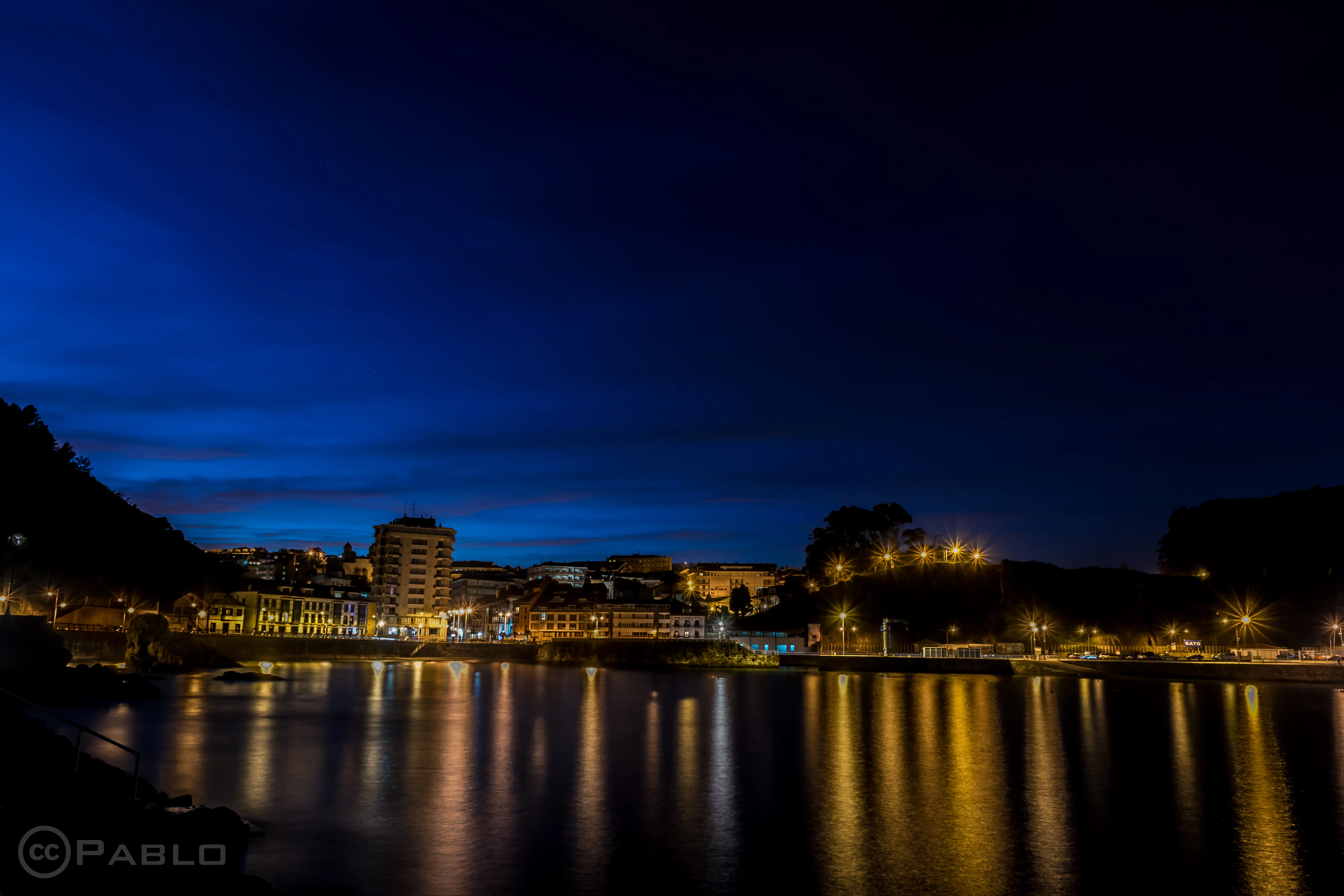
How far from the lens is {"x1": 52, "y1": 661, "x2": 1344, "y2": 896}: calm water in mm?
16359

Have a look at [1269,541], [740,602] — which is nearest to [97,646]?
[740,602]

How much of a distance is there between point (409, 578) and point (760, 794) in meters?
→ 135

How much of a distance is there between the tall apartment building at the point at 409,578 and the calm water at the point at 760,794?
100m

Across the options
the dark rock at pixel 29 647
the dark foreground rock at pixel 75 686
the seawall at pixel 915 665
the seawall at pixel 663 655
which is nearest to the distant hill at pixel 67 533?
the dark rock at pixel 29 647

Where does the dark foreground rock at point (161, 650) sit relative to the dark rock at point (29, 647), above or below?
below

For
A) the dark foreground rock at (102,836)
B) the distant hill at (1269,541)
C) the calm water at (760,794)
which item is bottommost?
the calm water at (760,794)

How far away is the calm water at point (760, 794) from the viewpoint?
53.7 ft

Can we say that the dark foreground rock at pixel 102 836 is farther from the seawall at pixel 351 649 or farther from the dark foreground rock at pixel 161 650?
the seawall at pixel 351 649

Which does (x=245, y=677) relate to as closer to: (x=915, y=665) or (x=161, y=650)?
(x=161, y=650)

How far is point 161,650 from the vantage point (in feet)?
269

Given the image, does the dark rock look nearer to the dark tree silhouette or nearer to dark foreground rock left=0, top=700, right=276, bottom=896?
dark foreground rock left=0, top=700, right=276, bottom=896

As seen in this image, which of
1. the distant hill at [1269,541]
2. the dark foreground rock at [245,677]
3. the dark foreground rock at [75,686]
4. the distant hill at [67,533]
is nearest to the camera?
the dark foreground rock at [75,686]

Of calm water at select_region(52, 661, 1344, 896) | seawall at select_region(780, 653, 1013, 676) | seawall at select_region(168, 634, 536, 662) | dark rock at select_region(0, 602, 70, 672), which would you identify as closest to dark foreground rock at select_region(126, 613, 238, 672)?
seawall at select_region(168, 634, 536, 662)

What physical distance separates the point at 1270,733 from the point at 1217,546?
97.6 meters
